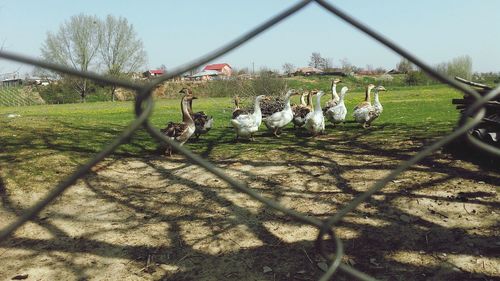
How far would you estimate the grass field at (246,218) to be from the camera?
3.35 m

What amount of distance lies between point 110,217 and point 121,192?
0.81 metres

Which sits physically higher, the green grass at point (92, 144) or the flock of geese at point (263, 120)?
the flock of geese at point (263, 120)

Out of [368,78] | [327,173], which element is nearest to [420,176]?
[327,173]

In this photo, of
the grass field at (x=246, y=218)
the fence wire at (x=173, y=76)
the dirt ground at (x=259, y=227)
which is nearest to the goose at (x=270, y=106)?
the grass field at (x=246, y=218)

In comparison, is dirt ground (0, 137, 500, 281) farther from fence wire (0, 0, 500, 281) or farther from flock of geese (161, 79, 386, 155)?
fence wire (0, 0, 500, 281)

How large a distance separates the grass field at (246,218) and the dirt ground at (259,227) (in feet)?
0.04

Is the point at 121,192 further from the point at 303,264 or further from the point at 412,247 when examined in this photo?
the point at 412,247

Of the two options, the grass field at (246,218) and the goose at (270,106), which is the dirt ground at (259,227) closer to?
the grass field at (246,218)

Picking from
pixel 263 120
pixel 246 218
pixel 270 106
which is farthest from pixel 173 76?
pixel 270 106

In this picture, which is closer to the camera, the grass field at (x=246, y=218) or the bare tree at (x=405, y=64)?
the bare tree at (x=405, y=64)

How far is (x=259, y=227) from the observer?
13.2ft

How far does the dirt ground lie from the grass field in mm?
13

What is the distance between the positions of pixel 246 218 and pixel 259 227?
25cm

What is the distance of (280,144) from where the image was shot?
308 inches
